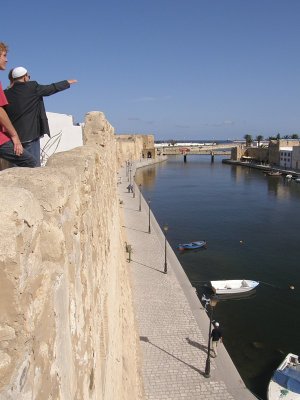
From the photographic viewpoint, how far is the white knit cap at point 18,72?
3.62 meters

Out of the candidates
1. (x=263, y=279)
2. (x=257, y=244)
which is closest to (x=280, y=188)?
(x=257, y=244)

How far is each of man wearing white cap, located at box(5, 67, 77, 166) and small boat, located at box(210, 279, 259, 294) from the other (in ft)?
53.9

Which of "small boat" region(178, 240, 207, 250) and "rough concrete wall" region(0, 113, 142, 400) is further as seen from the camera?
"small boat" region(178, 240, 207, 250)

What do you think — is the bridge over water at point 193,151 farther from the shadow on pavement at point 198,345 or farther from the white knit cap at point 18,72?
the white knit cap at point 18,72

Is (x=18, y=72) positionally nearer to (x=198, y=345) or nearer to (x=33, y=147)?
(x=33, y=147)

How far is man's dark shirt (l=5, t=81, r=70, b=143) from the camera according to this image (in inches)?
141

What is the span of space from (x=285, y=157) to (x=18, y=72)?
78207 millimetres

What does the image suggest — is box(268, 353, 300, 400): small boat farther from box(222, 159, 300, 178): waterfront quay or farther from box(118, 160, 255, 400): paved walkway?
box(222, 159, 300, 178): waterfront quay

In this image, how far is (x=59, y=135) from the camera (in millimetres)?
8164

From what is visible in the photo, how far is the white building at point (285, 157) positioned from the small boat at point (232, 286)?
58.7 metres

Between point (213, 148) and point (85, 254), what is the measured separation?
119560mm

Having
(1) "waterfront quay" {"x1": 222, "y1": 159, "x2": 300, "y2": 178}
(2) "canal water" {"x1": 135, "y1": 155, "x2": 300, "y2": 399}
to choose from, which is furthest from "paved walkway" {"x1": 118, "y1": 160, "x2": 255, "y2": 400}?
(1) "waterfront quay" {"x1": 222, "y1": 159, "x2": 300, "y2": 178}

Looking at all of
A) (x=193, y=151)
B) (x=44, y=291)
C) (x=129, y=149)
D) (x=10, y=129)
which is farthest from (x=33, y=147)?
(x=193, y=151)

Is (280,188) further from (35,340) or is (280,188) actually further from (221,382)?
(35,340)
